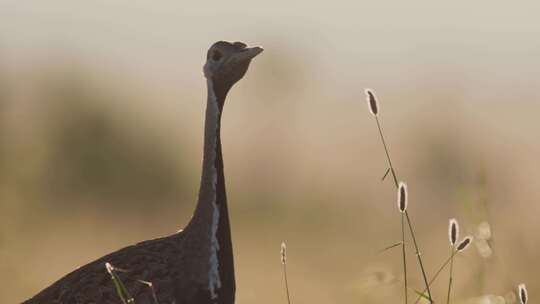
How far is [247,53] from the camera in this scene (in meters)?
6.09

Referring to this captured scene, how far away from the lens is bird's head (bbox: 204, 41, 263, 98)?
20.1 ft

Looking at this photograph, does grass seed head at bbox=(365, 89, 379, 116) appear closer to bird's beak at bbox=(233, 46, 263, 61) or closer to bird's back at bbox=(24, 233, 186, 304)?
bird's beak at bbox=(233, 46, 263, 61)

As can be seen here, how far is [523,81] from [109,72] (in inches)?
860

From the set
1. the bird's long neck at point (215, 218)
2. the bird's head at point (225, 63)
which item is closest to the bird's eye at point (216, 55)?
the bird's head at point (225, 63)

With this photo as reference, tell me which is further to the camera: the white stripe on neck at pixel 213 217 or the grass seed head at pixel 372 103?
the white stripe on neck at pixel 213 217

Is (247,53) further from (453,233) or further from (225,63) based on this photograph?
(453,233)

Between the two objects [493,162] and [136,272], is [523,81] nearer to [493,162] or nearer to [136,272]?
[493,162]

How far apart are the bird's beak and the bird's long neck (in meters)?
0.25

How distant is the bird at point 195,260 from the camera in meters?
5.84

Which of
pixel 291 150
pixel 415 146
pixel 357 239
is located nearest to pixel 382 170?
pixel 415 146

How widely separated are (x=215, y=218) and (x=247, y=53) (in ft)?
2.38

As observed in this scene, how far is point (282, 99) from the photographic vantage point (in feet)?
48.0

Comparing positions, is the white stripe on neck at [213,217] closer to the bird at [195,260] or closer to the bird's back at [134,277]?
the bird at [195,260]

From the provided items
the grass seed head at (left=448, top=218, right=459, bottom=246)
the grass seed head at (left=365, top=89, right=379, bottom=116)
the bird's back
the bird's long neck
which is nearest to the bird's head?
the bird's long neck
